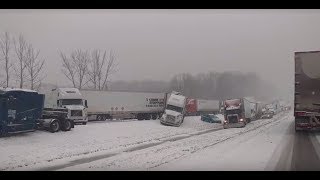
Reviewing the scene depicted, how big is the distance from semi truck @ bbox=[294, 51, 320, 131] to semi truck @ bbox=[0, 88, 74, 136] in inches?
551

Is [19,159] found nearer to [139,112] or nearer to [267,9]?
[267,9]

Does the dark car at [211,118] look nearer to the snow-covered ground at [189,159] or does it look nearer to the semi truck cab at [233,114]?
the semi truck cab at [233,114]

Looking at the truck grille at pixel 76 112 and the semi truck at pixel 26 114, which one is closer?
the semi truck at pixel 26 114

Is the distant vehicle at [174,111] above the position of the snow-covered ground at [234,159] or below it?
above

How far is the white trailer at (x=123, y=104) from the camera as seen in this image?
42.9 meters

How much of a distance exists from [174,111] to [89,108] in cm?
826

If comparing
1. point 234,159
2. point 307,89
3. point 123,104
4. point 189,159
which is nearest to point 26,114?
point 189,159

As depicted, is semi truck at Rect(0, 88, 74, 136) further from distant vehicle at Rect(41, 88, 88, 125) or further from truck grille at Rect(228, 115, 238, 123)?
truck grille at Rect(228, 115, 238, 123)

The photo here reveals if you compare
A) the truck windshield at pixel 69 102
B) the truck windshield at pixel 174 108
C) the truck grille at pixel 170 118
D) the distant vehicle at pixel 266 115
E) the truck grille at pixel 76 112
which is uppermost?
the truck windshield at pixel 69 102

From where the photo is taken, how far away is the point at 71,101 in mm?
35344

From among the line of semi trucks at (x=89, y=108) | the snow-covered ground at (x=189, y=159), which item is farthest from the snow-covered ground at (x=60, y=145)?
the snow-covered ground at (x=189, y=159)

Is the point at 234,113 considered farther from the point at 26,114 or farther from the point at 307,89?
the point at 26,114

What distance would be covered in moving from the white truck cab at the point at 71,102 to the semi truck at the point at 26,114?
547cm
